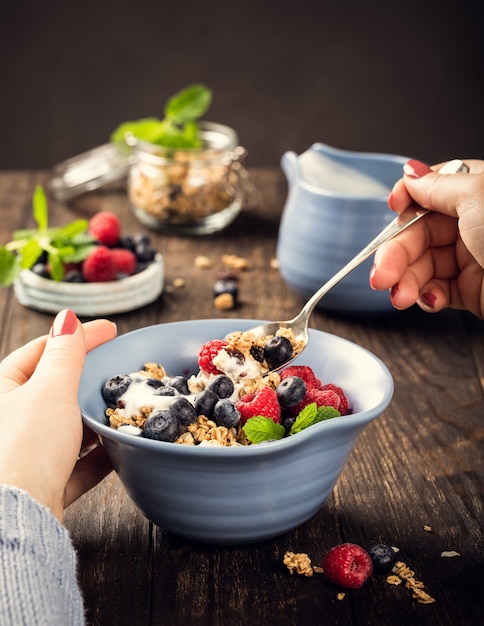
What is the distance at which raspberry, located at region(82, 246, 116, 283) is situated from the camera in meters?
1.64

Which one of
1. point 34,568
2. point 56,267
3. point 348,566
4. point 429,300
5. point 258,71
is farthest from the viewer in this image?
point 258,71

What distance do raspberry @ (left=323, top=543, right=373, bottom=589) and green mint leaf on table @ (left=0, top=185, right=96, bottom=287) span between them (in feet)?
2.78

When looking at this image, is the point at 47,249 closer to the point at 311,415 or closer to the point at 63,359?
the point at 63,359

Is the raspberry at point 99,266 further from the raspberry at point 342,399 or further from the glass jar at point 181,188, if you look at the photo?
the raspberry at point 342,399

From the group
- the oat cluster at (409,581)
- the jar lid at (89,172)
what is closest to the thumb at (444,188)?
the oat cluster at (409,581)

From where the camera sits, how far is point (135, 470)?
37.8 inches

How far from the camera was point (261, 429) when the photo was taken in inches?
38.3

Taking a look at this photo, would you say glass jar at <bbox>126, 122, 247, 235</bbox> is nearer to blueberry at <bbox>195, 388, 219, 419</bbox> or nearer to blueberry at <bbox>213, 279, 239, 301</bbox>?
blueberry at <bbox>213, 279, 239, 301</bbox>

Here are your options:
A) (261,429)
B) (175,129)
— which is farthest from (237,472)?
(175,129)

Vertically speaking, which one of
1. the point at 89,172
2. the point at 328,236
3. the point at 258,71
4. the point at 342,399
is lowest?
the point at 258,71

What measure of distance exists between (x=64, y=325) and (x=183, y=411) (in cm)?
19

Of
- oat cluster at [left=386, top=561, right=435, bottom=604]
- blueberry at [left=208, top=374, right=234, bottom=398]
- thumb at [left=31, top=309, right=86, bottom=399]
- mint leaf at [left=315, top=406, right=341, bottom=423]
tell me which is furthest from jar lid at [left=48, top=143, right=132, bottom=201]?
oat cluster at [left=386, top=561, right=435, bottom=604]

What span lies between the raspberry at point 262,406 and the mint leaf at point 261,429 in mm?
17

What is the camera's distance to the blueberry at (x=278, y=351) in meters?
1.11
